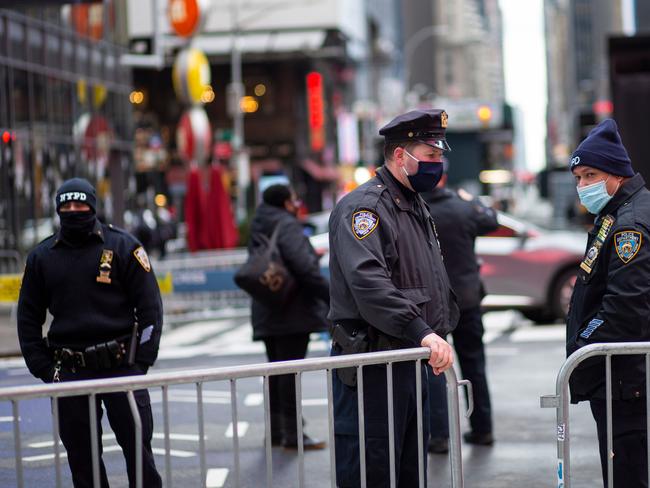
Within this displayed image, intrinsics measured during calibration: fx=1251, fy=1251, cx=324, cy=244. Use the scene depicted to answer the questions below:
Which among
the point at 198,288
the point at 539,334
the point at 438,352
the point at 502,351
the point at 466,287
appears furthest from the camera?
the point at 198,288

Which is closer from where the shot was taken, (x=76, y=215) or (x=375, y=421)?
(x=375, y=421)

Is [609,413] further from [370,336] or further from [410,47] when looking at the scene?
[410,47]

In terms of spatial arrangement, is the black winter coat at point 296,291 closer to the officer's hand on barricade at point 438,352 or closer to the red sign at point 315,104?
the officer's hand on barricade at point 438,352

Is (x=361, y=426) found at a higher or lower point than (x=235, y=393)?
lower

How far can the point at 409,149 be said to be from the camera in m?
5.61

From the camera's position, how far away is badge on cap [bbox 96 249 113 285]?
628cm

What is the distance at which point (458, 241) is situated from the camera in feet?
29.9

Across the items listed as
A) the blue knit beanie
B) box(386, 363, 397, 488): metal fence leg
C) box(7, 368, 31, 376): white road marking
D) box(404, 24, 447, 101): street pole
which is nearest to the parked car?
box(7, 368, 31, 376): white road marking

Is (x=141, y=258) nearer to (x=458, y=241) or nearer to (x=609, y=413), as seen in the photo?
(x=609, y=413)

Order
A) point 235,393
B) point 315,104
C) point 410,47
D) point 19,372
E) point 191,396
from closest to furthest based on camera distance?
point 235,393
point 191,396
point 19,372
point 315,104
point 410,47

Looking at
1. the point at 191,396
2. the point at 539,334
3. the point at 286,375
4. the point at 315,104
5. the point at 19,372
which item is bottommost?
the point at 539,334

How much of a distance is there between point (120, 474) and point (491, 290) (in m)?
11.2

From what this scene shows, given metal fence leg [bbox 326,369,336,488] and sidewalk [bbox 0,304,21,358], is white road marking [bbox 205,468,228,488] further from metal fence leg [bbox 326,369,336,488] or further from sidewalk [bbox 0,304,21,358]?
sidewalk [bbox 0,304,21,358]

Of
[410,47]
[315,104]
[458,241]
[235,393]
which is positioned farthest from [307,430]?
[410,47]
